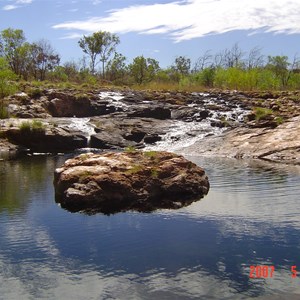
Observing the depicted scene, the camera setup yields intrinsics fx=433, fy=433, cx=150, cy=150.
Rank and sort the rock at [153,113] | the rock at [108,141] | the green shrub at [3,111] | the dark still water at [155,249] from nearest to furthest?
the dark still water at [155,249], the rock at [108,141], the green shrub at [3,111], the rock at [153,113]

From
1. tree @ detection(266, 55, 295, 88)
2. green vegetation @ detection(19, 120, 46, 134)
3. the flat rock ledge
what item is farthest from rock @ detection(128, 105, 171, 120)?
tree @ detection(266, 55, 295, 88)

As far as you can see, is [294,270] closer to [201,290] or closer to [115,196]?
[201,290]

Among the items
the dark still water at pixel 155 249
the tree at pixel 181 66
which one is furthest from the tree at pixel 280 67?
the dark still water at pixel 155 249

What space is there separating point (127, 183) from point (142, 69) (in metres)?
61.2

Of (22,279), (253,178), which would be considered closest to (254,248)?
(22,279)

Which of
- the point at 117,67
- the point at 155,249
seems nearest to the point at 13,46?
the point at 117,67

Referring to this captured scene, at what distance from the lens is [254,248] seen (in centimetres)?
973

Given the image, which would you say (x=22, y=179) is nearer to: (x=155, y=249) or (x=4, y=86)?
(x=155, y=249)

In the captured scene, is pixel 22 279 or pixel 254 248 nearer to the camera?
pixel 22 279

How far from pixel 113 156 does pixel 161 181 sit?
2.10 metres

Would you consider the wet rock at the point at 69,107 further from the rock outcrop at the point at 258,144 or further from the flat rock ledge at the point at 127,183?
the flat rock ledge at the point at 127,183

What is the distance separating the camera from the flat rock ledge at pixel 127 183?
13.2 m

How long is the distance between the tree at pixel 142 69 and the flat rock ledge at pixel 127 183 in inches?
2311

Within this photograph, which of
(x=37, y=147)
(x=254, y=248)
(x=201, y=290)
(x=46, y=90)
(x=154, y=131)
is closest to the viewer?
(x=201, y=290)
